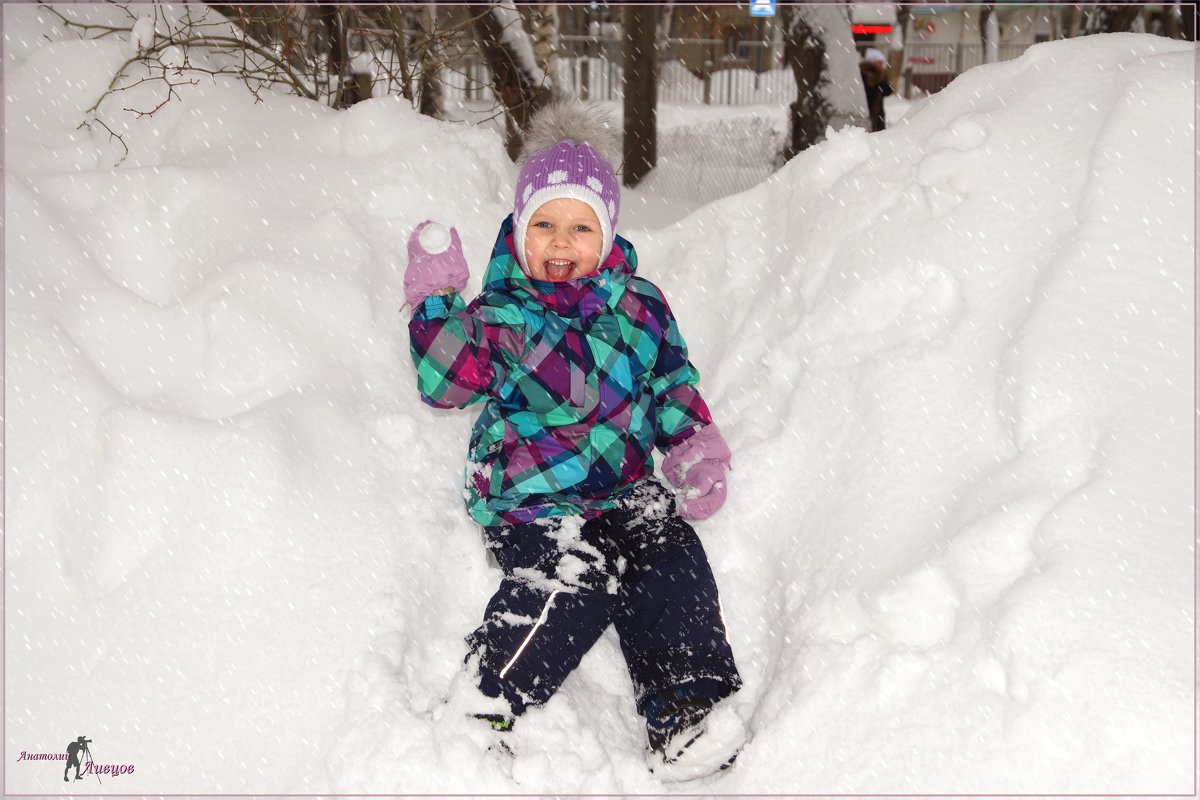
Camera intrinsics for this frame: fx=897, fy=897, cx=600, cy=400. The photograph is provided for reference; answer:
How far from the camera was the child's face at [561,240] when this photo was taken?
2309 mm

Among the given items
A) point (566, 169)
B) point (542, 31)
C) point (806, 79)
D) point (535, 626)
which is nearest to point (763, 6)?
point (806, 79)

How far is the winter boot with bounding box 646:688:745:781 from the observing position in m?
1.94

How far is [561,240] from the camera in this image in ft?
7.56

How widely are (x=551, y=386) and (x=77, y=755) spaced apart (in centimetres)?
130

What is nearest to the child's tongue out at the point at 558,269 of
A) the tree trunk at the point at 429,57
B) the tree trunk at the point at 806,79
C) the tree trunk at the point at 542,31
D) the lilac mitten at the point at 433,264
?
the lilac mitten at the point at 433,264

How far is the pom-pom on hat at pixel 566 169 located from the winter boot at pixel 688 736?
1.14 meters

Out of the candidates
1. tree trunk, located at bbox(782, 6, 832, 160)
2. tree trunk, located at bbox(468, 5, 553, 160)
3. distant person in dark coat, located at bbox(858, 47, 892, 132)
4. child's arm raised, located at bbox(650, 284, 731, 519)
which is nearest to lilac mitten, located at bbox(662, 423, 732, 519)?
child's arm raised, located at bbox(650, 284, 731, 519)

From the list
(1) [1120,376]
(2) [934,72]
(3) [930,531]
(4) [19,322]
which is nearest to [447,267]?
(4) [19,322]

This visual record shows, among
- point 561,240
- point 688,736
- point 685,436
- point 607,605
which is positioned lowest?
point 688,736

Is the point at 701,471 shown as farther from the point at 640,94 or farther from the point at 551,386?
the point at 640,94

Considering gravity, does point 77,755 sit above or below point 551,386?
below

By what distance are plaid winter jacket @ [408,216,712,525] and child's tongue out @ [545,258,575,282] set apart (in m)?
0.02

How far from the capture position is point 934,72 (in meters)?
17.2

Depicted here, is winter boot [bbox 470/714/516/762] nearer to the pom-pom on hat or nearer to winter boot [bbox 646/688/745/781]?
winter boot [bbox 646/688/745/781]
